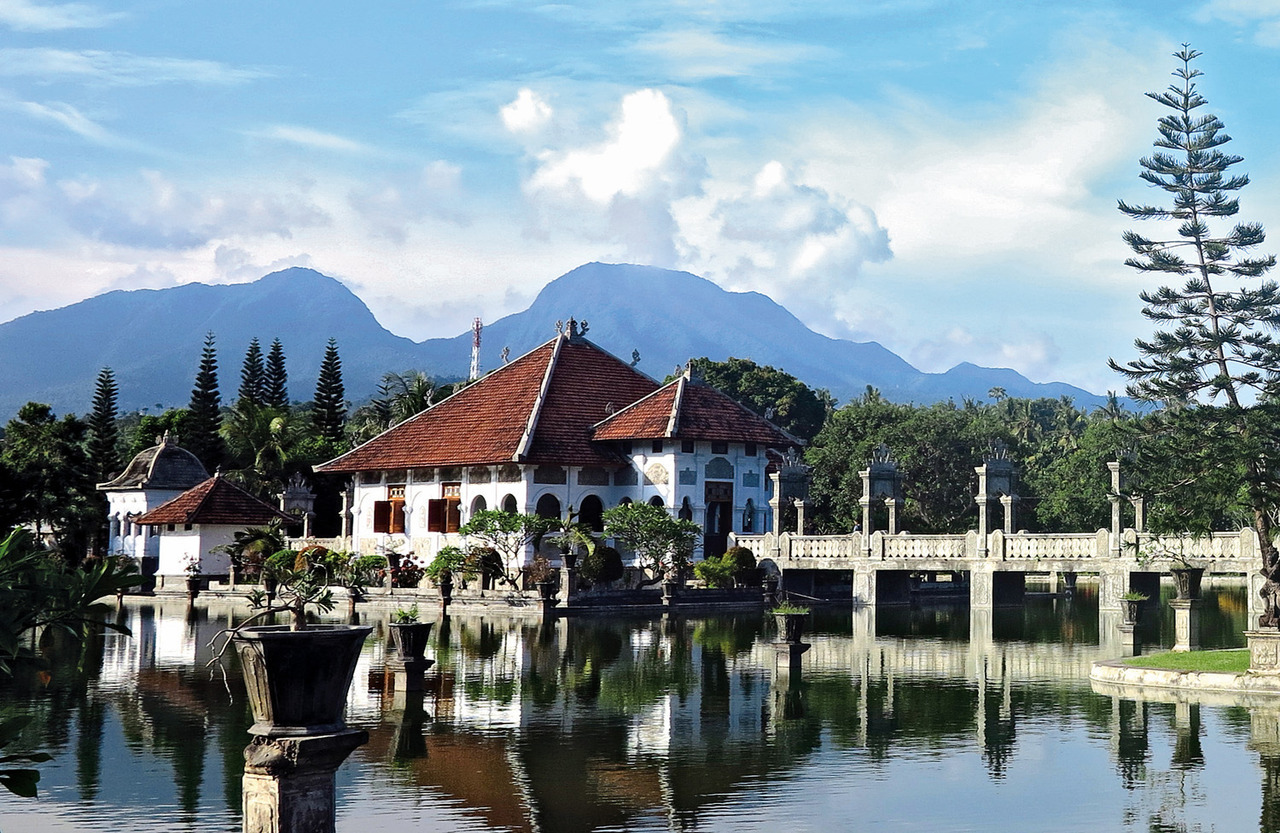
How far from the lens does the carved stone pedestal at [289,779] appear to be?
9.45 meters

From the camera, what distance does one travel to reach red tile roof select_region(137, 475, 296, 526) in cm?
5347

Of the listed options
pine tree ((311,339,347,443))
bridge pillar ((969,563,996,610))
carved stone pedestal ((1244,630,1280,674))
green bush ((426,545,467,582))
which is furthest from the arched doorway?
carved stone pedestal ((1244,630,1280,674))

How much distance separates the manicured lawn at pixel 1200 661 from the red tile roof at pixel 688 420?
24588 mm

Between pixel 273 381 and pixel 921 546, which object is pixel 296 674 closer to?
pixel 921 546

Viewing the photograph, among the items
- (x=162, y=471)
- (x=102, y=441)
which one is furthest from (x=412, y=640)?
(x=102, y=441)

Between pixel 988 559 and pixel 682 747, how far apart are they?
27672 millimetres

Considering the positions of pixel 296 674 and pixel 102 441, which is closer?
pixel 296 674

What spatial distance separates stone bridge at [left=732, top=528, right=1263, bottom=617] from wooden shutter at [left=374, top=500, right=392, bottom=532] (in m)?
13.3

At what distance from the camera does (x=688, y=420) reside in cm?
4791

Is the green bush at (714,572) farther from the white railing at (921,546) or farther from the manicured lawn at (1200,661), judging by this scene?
the manicured lawn at (1200,661)

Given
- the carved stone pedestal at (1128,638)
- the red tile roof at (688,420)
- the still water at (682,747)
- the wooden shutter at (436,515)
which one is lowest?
the still water at (682,747)

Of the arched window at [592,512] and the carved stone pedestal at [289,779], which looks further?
the arched window at [592,512]

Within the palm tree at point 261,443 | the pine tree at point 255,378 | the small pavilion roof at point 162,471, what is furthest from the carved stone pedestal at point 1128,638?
the pine tree at point 255,378

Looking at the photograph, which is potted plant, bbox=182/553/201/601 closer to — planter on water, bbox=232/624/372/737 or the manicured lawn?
the manicured lawn
